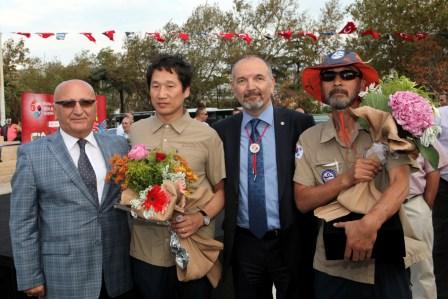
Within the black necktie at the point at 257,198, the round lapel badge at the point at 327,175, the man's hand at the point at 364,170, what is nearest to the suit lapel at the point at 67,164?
the black necktie at the point at 257,198

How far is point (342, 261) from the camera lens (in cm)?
250

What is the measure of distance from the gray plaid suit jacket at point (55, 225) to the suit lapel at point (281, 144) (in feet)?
3.62

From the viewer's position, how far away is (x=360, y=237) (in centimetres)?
223

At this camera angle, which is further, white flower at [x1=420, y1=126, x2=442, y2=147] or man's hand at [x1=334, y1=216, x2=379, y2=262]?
man's hand at [x1=334, y1=216, x2=379, y2=262]

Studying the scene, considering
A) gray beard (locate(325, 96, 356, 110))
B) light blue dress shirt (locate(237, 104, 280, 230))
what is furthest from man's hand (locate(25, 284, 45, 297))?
gray beard (locate(325, 96, 356, 110))

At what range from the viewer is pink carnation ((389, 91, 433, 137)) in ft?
6.79

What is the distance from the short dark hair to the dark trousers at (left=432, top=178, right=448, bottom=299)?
2704 millimetres

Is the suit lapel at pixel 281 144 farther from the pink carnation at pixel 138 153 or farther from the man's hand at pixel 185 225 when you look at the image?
the pink carnation at pixel 138 153

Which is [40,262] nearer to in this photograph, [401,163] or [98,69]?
[401,163]

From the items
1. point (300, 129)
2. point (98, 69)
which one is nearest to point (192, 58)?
point (98, 69)

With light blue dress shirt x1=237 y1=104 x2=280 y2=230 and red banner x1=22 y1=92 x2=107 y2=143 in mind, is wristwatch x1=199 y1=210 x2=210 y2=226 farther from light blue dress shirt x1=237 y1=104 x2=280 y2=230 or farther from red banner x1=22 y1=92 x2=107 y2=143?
red banner x1=22 y1=92 x2=107 y2=143

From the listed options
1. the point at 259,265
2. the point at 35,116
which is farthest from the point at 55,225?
the point at 35,116

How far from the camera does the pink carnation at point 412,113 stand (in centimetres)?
207

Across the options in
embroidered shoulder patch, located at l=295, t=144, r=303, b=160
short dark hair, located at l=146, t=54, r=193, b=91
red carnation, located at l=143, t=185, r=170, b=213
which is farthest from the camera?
short dark hair, located at l=146, t=54, r=193, b=91
